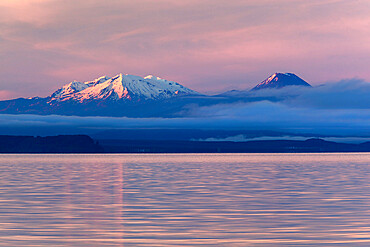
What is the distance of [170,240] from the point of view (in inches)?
1219

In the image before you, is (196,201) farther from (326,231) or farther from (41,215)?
(326,231)

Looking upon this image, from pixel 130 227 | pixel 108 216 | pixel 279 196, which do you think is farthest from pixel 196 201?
pixel 130 227

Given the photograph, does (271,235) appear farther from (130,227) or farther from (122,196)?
(122,196)

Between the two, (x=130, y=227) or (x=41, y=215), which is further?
(x=41, y=215)

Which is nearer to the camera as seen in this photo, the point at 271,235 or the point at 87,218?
the point at 271,235

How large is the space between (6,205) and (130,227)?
614 inches

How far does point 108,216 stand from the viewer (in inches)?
1633

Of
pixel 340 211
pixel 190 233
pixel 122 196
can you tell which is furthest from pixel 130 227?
pixel 122 196

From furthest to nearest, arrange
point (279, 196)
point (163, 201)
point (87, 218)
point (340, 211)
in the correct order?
1. point (279, 196)
2. point (163, 201)
3. point (340, 211)
4. point (87, 218)

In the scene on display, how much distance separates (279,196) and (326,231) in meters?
22.1

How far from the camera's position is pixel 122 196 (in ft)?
188

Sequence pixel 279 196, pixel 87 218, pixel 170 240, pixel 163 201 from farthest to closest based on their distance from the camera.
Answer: pixel 279 196, pixel 163 201, pixel 87 218, pixel 170 240

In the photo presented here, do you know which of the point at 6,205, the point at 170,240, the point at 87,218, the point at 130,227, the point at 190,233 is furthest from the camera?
the point at 6,205

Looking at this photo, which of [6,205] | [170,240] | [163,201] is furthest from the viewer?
[163,201]
